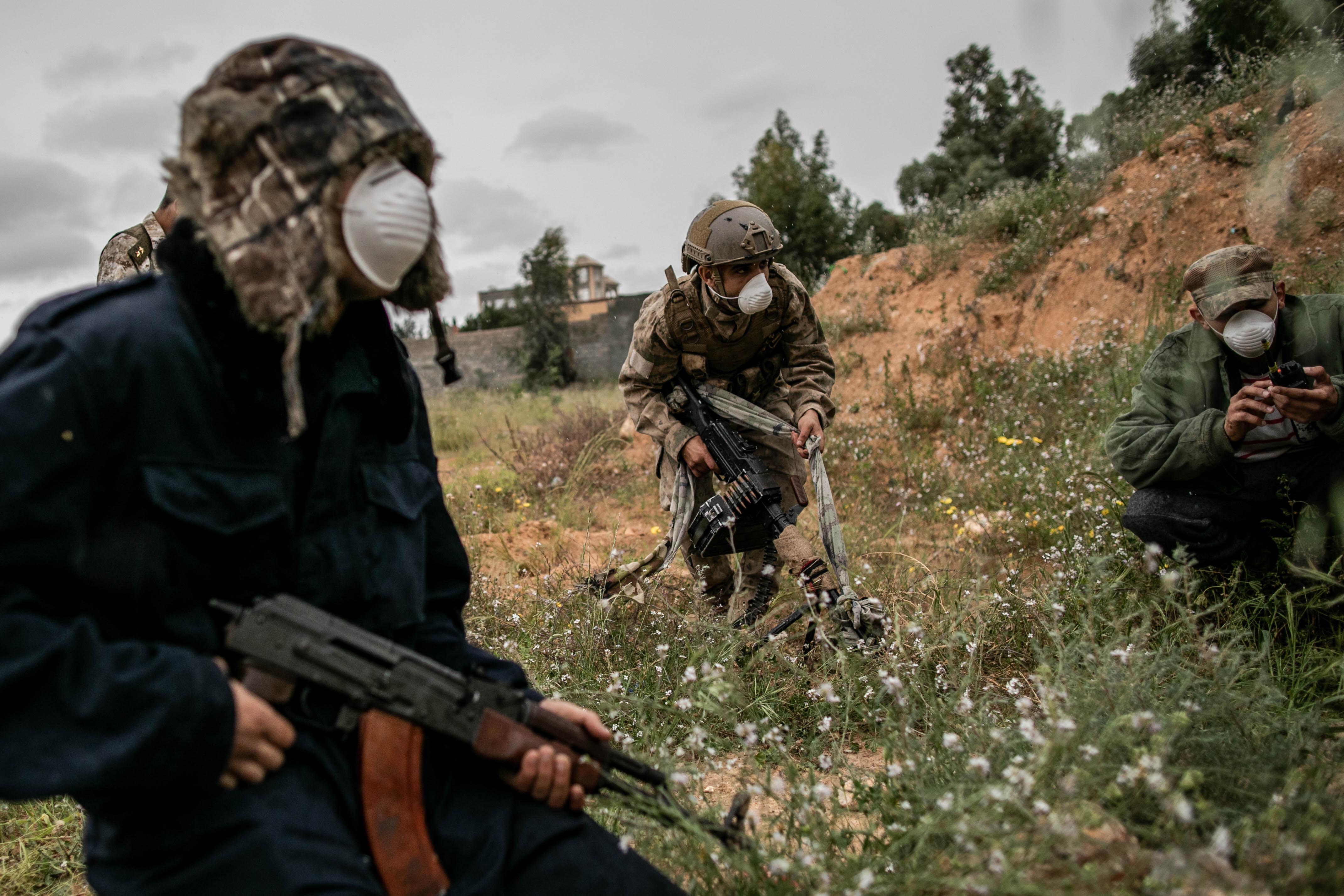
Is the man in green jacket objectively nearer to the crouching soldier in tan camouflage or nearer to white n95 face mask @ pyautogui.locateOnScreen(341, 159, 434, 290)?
the crouching soldier in tan camouflage

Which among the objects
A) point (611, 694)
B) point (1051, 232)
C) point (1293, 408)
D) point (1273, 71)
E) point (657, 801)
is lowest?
point (611, 694)

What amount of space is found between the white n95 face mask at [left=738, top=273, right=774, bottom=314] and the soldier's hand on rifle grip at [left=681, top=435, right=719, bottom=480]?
2.20ft

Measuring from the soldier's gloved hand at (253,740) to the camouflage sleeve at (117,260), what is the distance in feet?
9.09

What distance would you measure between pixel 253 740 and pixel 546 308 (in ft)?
80.1

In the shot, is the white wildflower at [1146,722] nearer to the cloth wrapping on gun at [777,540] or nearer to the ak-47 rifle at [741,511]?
the cloth wrapping on gun at [777,540]

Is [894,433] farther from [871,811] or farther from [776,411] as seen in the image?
[871,811]

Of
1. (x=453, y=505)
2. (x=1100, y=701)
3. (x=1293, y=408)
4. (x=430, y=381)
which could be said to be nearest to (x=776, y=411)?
(x=1293, y=408)

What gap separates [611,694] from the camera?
3.06 meters

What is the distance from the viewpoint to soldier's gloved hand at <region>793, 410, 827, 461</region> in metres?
3.85

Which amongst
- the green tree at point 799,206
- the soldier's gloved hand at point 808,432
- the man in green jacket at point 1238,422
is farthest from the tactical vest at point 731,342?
the green tree at point 799,206

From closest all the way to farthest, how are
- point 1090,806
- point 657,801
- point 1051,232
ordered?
point 1090,806 → point 657,801 → point 1051,232

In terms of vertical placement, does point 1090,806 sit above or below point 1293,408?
below

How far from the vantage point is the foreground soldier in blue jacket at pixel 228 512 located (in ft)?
3.87

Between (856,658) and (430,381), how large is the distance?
23.6m
